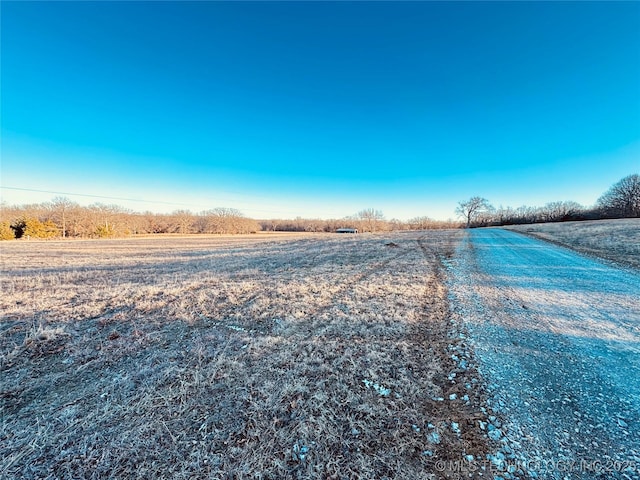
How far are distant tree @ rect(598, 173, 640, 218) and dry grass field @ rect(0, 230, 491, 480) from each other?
248 feet

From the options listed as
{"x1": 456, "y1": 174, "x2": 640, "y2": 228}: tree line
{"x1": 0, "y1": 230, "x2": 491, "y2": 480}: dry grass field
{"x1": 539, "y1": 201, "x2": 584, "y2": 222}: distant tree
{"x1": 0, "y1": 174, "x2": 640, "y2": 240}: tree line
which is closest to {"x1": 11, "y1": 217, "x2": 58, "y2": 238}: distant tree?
{"x1": 0, "y1": 174, "x2": 640, "y2": 240}: tree line

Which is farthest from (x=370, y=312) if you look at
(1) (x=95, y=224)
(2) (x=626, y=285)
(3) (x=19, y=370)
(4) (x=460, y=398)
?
(1) (x=95, y=224)

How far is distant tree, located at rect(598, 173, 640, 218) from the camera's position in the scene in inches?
2009

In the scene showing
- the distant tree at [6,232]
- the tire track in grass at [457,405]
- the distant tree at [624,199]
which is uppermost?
the distant tree at [624,199]

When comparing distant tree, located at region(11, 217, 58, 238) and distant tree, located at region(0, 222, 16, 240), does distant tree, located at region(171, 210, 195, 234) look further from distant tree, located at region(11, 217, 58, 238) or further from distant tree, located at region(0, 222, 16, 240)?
distant tree, located at region(0, 222, 16, 240)

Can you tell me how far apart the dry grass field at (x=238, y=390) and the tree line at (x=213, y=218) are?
54360mm

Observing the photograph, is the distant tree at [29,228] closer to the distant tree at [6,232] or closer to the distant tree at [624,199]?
the distant tree at [6,232]

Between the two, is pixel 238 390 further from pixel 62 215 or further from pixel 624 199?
pixel 624 199

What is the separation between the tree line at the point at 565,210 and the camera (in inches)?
2049

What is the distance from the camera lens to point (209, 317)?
563 centimetres

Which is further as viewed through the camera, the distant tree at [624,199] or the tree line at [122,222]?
the distant tree at [624,199]

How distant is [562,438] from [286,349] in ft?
10.8

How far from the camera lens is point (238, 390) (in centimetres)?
305

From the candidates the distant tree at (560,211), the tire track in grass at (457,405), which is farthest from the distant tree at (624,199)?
the tire track in grass at (457,405)
